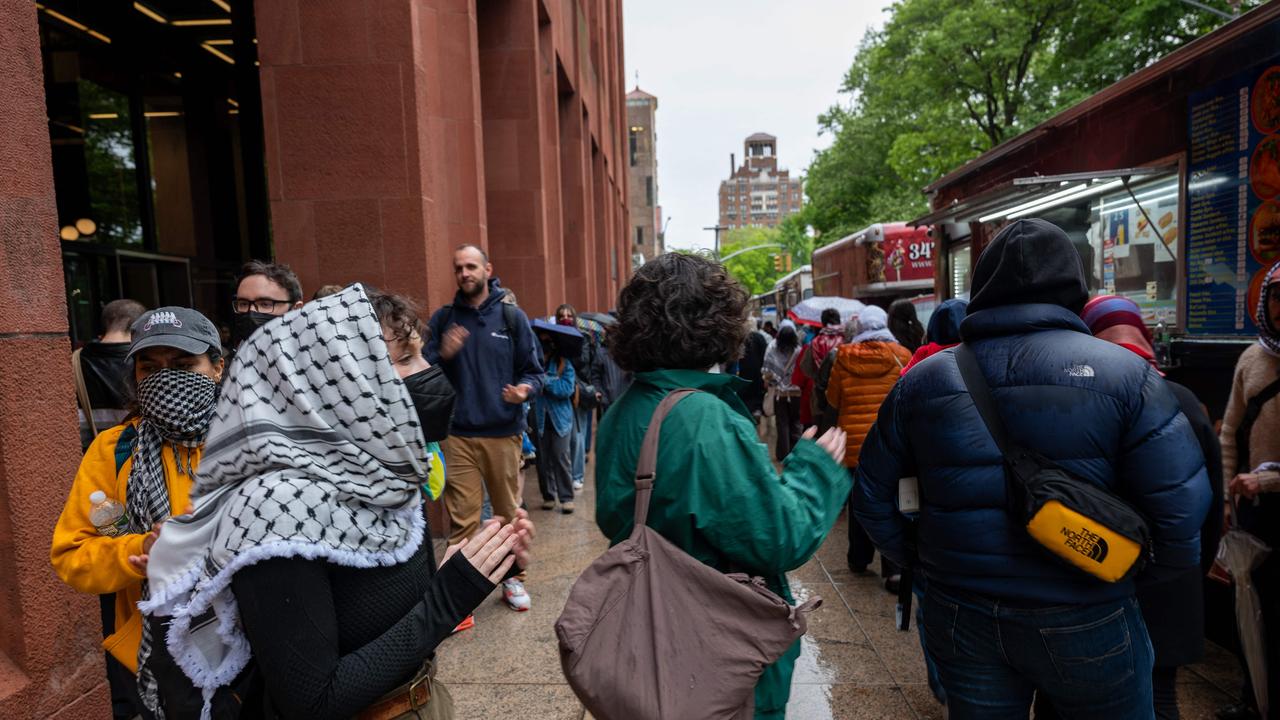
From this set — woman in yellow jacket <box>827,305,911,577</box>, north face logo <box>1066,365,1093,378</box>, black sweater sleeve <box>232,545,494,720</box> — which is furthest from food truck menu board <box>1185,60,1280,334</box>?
black sweater sleeve <box>232,545,494,720</box>

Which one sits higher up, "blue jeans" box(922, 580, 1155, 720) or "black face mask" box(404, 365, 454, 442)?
"black face mask" box(404, 365, 454, 442)

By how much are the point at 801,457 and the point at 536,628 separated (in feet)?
10.8

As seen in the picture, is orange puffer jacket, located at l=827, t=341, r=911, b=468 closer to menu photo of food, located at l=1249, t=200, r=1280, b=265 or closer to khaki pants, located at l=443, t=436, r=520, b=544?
menu photo of food, located at l=1249, t=200, r=1280, b=265

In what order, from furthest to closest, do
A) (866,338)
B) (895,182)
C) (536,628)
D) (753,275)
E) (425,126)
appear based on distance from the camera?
(753,275) < (895,182) < (425,126) < (866,338) < (536,628)

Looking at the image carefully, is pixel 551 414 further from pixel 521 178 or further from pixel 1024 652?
pixel 1024 652

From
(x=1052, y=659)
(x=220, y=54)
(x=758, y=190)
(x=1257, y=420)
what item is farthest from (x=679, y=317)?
(x=758, y=190)

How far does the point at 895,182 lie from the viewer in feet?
108

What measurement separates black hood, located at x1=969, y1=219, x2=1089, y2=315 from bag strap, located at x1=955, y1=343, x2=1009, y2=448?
0.71 feet

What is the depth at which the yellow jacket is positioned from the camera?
205cm

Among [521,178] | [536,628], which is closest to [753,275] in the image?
[521,178]

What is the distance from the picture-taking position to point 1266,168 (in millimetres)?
4348

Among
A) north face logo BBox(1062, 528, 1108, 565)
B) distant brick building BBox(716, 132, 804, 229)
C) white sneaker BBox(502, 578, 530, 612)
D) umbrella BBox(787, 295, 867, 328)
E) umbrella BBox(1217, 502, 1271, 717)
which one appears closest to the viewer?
north face logo BBox(1062, 528, 1108, 565)

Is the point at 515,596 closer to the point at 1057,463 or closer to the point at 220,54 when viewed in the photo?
the point at 1057,463

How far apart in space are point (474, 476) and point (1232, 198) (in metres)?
5.24
